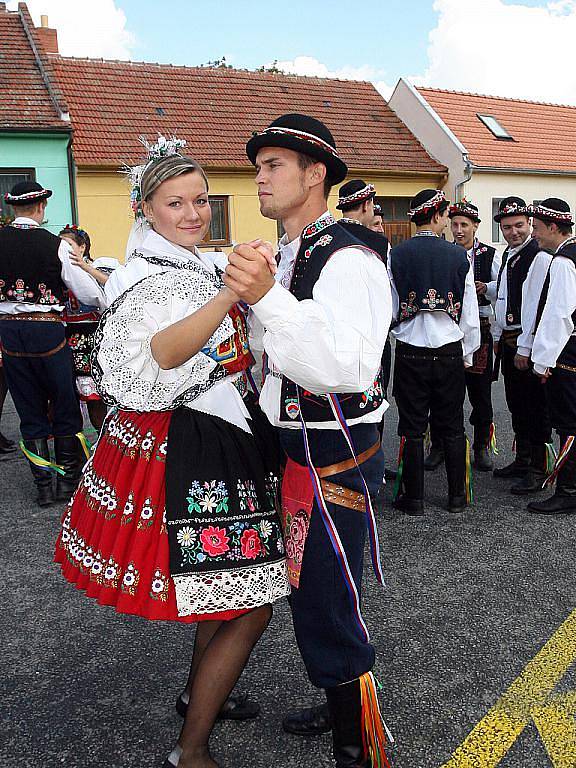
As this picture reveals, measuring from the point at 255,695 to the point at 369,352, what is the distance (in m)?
1.53

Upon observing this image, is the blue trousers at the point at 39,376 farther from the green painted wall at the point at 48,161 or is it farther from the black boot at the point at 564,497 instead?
the green painted wall at the point at 48,161

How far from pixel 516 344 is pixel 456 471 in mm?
1218

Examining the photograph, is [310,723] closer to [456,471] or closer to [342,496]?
[342,496]

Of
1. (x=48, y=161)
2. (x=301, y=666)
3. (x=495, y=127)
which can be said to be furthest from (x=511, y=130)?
(x=301, y=666)

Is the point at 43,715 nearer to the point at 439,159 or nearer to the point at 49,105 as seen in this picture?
the point at 49,105

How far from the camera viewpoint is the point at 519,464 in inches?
202

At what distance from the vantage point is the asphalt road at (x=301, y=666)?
7.52 feet

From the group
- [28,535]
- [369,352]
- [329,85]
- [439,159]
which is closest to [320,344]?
[369,352]

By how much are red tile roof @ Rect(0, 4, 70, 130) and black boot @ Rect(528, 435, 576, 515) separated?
13.0 m

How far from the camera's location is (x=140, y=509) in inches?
78.0

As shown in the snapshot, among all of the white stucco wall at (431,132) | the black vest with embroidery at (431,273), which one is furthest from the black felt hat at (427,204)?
the white stucco wall at (431,132)

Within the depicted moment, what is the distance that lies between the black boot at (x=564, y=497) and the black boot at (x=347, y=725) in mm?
2683

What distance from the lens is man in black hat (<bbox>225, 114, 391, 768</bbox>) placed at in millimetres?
1885

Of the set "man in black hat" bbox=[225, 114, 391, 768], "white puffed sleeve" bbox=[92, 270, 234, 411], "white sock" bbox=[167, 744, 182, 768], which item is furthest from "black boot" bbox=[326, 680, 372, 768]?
"white puffed sleeve" bbox=[92, 270, 234, 411]
